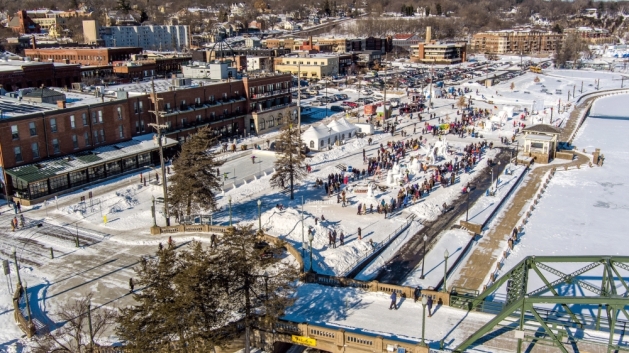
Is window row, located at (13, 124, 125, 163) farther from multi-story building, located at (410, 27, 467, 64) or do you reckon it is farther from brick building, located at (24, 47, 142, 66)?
multi-story building, located at (410, 27, 467, 64)

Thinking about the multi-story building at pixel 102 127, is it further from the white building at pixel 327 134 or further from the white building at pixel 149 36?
the white building at pixel 149 36

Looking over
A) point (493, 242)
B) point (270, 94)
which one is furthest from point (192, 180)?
point (270, 94)

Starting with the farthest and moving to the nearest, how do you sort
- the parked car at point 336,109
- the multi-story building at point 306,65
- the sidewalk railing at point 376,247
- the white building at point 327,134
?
the multi-story building at point 306,65 → the parked car at point 336,109 → the white building at point 327,134 → the sidewalk railing at point 376,247

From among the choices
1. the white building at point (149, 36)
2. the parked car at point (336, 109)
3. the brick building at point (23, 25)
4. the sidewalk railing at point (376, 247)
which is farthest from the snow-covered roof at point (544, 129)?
the brick building at point (23, 25)

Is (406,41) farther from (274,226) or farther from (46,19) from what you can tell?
(274,226)

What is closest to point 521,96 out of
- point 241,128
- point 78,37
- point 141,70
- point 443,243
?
point 241,128
